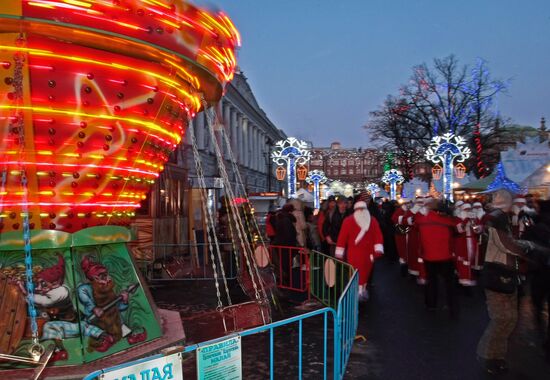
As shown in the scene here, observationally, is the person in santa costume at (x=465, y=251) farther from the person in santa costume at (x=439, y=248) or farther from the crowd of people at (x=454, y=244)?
the person in santa costume at (x=439, y=248)

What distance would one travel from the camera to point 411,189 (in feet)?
96.2

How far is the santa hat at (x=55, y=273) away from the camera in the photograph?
491 centimetres

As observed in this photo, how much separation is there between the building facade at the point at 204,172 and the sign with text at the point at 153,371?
12.2ft

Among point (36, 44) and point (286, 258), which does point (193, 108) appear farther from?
point (286, 258)

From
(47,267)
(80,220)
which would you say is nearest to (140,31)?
(80,220)

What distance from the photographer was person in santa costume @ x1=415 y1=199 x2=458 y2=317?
301 inches

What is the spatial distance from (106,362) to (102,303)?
55 cm

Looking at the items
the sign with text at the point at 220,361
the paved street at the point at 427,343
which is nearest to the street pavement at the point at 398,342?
the paved street at the point at 427,343

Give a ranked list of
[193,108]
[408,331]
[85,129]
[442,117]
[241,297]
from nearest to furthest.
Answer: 1. [85,129]
2. [193,108]
3. [408,331]
4. [241,297]
5. [442,117]

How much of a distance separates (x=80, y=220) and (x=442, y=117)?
34.5m

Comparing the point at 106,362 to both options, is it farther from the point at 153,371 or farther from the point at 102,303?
the point at 153,371

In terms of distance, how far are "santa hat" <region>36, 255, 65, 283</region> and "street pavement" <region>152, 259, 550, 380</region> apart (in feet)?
5.05

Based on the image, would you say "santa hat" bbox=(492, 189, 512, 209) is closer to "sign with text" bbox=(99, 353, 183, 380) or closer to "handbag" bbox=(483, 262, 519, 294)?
"handbag" bbox=(483, 262, 519, 294)

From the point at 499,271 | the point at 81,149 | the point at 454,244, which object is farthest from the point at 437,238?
the point at 81,149
